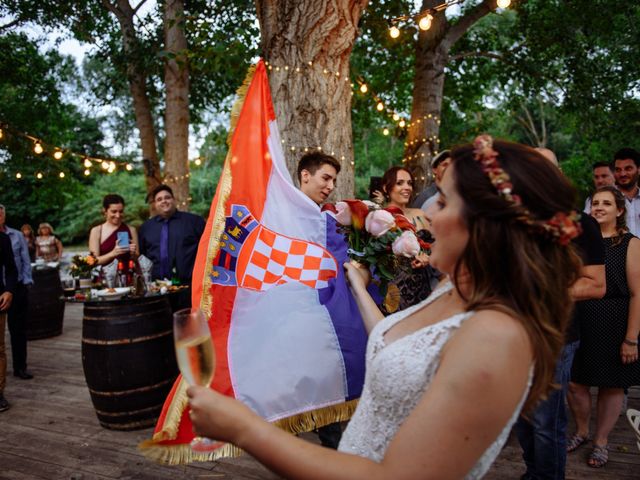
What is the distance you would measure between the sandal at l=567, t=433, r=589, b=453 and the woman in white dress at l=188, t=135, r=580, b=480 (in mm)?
2720

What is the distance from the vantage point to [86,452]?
3.33m

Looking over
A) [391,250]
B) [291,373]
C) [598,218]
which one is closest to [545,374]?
[391,250]

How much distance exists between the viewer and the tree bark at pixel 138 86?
8.23m

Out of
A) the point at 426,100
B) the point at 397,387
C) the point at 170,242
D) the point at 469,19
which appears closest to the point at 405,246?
the point at 397,387

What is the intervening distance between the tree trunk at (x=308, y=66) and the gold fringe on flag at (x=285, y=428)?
1795mm

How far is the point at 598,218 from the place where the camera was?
2.90m

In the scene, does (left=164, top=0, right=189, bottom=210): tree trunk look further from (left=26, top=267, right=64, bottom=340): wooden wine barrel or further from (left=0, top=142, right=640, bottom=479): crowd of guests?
(left=0, top=142, right=640, bottom=479): crowd of guests

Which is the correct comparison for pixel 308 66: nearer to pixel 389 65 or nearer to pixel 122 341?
pixel 122 341

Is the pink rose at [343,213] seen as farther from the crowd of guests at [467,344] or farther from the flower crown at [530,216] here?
the flower crown at [530,216]

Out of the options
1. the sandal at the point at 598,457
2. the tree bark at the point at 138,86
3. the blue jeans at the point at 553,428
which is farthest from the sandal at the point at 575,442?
the tree bark at the point at 138,86

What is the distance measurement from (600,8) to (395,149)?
66.8ft

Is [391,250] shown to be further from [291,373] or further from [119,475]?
[119,475]

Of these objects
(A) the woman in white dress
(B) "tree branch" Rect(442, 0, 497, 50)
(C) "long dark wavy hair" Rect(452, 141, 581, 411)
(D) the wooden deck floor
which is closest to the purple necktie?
(D) the wooden deck floor

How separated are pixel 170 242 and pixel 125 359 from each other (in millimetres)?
1388
